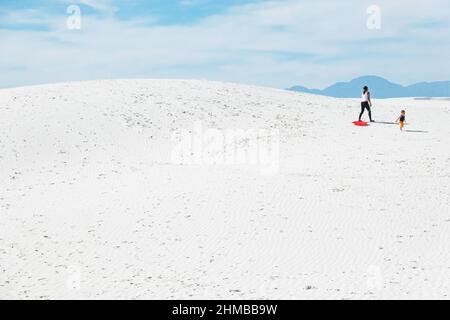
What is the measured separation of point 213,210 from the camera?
14.5 m

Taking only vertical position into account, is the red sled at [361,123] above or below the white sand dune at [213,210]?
above

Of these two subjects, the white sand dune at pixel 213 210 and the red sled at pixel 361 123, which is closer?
the white sand dune at pixel 213 210

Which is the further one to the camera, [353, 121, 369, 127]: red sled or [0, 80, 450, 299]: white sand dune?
[353, 121, 369, 127]: red sled

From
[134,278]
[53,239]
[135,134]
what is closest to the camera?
[134,278]

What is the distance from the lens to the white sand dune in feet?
32.3

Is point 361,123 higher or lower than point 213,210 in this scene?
higher

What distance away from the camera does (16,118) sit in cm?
Answer: 2658

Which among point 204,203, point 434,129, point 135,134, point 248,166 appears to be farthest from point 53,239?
point 434,129

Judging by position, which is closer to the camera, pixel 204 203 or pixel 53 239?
pixel 53 239

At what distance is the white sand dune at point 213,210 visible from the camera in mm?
9844

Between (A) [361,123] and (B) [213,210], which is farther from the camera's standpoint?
(A) [361,123]
